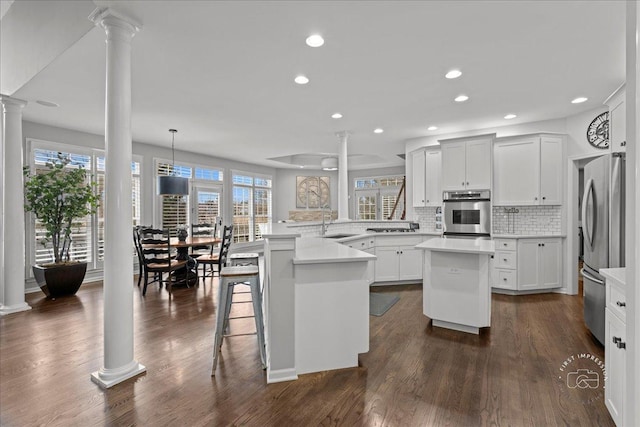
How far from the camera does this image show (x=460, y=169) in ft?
16.3

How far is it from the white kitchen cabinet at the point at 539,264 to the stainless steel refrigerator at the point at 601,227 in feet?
A: 4.91

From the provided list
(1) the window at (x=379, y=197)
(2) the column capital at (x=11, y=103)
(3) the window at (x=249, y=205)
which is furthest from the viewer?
(1) the window at (x=379, y=197)

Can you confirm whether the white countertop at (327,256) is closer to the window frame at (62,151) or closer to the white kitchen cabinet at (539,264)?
the white kitchen cabinet at (539,264)

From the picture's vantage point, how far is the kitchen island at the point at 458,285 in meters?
2.96

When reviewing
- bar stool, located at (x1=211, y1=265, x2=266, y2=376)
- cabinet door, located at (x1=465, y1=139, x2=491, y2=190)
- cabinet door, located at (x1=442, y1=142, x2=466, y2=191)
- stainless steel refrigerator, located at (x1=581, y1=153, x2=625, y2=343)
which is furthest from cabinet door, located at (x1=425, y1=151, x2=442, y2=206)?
bar stool, located at (x1=211, y1=265, x2=266, y2=376)

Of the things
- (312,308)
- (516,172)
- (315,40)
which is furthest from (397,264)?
(315,40)

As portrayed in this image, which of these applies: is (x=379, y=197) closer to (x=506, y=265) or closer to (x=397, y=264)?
Result: (x=397, y=264)

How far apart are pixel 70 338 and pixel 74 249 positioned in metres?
2.88

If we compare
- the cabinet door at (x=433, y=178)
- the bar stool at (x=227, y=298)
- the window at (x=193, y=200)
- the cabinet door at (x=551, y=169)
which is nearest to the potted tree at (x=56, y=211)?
the window at (x=193, y=200)

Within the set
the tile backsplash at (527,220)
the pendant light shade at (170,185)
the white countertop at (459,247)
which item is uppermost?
the pendant light shade at (170,185)

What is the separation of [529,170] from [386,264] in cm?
258

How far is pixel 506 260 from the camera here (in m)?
4.55

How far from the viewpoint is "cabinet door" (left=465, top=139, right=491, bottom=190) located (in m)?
4.73

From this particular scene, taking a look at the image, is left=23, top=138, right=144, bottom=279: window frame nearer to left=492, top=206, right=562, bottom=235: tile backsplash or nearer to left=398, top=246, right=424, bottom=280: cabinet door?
left=398, top=246, right=424, bottom=280: cabinet door
